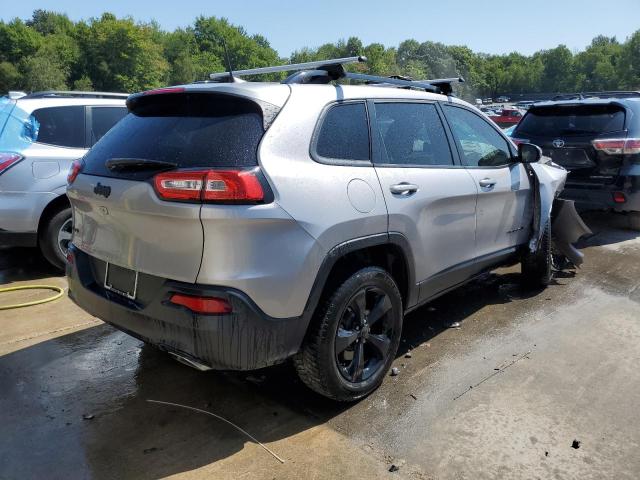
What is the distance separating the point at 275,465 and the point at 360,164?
1.64 meters

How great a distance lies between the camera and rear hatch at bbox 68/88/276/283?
8.14 ft

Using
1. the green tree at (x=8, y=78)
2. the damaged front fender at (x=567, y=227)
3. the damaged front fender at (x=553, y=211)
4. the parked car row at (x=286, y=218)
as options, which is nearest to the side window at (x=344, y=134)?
the parked car row at (x=286, y=218)

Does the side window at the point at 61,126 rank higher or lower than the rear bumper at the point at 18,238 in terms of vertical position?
higher

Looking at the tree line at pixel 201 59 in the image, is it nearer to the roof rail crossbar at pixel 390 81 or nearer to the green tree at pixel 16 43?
the green tree at pixel 16 43

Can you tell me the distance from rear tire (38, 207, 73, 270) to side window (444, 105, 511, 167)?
3.80m

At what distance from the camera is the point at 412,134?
352 cm

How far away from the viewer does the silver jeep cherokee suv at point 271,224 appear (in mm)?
2473

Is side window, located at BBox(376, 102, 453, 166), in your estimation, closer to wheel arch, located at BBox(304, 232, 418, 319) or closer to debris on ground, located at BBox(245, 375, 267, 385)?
wheel arch, located at BBox(304, 232, 418, 319)

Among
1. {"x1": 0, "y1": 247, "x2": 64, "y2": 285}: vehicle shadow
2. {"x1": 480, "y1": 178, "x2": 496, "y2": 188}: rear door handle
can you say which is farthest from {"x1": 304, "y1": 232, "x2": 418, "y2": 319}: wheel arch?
{"x1": 0, "y1": 247, "x2": 64, "y2": 285}: vehicle shadow

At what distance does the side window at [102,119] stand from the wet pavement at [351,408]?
205 centimetres

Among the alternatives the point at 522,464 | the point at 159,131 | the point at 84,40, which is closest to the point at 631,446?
the point at 522,464

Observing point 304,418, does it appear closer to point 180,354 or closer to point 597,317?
point 180,354

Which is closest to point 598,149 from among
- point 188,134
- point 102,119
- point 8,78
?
point 188,134

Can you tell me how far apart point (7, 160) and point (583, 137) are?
254 inches
